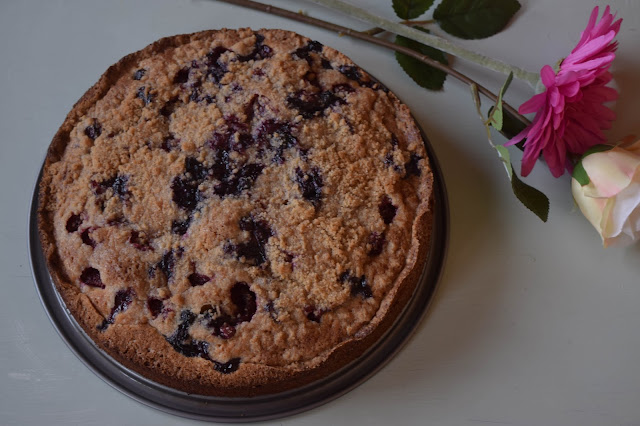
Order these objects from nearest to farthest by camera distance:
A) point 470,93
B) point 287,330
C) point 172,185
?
point 287,330 < point 172,185 < point 470,93

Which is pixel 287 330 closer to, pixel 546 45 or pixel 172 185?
pixel 172 185

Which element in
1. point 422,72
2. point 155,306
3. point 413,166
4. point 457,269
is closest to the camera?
point 155,306

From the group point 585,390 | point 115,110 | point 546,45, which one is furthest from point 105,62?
point 585,390

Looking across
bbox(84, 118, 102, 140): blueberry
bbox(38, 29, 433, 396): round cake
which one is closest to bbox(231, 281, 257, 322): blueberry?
bbox(38, 29, 433, 396): round cake

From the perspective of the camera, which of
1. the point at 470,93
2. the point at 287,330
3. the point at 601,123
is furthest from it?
the point at 470,93

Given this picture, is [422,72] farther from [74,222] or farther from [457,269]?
[74,222]

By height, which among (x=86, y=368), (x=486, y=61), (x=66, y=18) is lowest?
(x=86, y=368)

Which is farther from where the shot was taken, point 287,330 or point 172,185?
point 172,185

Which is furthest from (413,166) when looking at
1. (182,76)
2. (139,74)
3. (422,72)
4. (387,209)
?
(139,74)
